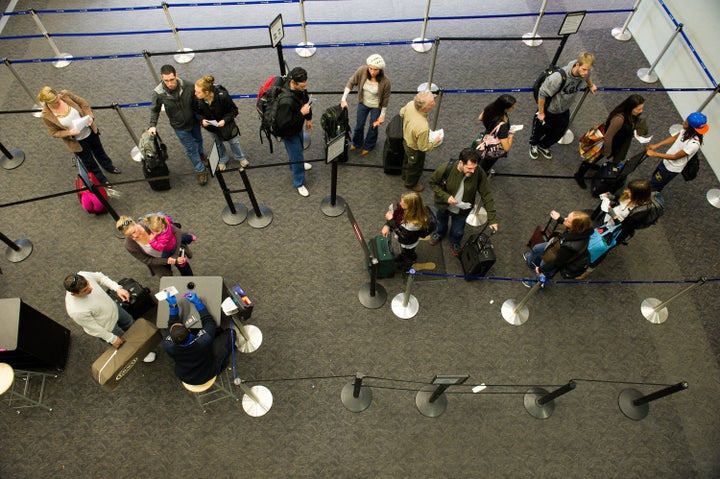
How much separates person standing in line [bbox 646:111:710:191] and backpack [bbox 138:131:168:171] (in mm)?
5952

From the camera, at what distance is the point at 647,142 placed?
6.61 m

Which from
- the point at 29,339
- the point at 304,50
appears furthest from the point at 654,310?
the point at 29,339

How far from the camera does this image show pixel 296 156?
5656 millimetres

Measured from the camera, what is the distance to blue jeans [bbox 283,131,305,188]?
17.8ft

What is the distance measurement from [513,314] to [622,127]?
8.35ft

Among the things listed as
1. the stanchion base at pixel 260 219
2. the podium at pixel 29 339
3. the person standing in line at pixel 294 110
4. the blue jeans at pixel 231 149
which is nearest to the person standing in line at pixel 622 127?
the person standing in line at pixel 294 110

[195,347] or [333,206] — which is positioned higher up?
[195,347]

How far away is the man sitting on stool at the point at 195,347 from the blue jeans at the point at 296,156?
205 centimetres

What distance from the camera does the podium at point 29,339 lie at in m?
4.20

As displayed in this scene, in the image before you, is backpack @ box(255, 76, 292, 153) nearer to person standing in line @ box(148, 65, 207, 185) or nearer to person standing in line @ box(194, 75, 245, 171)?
person standing in line @ box(194, 75, 245, 171)

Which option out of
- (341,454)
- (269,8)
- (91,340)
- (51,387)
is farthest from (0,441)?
(269,8)

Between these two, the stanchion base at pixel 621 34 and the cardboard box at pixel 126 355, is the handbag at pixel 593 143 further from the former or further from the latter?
the cardboard box at pixel 126 355

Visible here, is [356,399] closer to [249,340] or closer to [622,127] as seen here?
[249,340]

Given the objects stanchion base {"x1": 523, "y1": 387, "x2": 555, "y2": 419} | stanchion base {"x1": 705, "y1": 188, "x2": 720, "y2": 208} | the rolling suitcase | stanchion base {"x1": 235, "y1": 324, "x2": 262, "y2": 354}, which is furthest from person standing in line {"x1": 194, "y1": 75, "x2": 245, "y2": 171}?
stanchion base {"x1": 705, "y1": 188, "x2": 720, "y2": 208}
